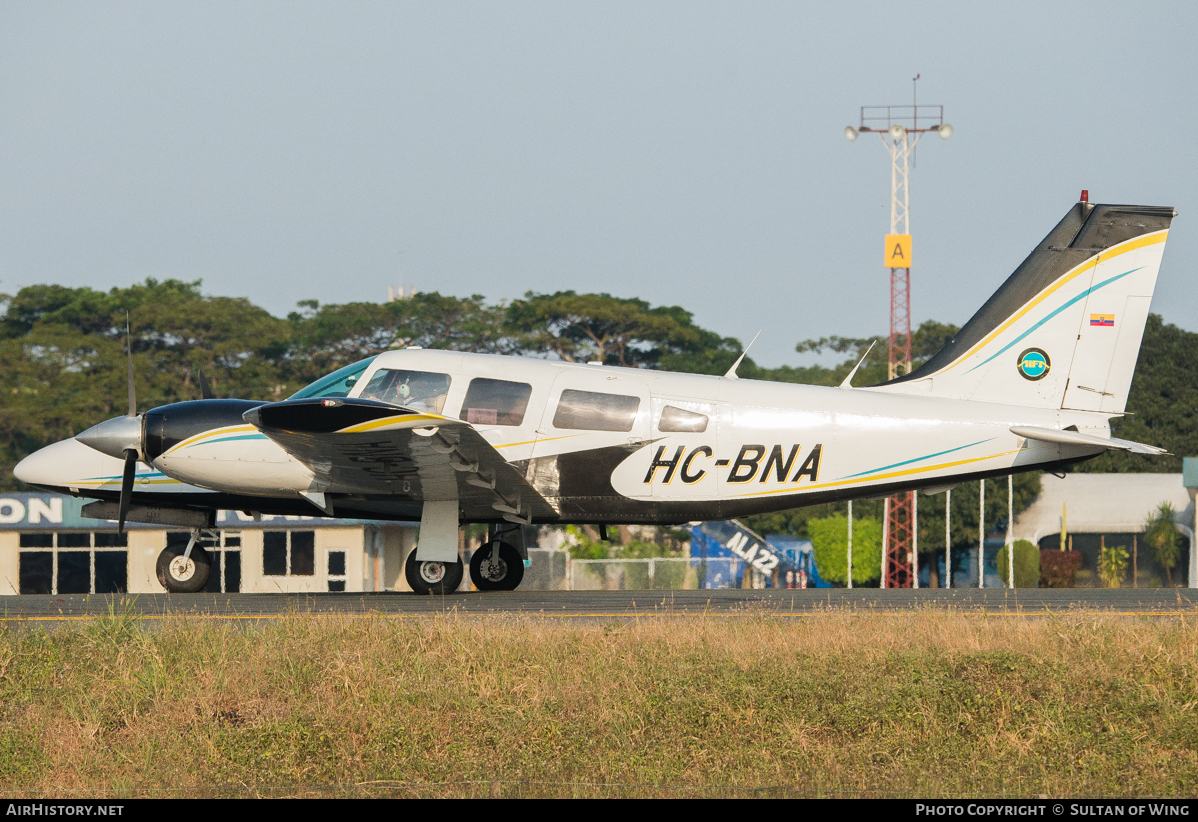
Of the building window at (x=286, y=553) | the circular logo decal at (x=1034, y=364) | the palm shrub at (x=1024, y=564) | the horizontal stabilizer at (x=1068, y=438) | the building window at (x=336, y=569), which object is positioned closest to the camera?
the horizontal stabilizer at (x=1068, y=438)

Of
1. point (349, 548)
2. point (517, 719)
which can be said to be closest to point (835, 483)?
point (517, 719)

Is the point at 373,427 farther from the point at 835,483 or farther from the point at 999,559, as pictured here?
the point at 999,559

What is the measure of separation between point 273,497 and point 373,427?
3.22m

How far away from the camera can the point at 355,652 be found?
8680mm

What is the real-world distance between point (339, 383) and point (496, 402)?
1.95 meters

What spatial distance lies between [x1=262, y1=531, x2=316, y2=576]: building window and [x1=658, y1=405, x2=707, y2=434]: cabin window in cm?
2448

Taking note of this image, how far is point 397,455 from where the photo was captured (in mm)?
13141

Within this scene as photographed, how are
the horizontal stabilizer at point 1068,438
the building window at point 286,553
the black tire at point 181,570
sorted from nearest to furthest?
the horizontal stabilizer at point 1068,438
the black tire at point 181,570
the building window at point 286,553

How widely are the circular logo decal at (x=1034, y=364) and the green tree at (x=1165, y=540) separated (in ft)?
112

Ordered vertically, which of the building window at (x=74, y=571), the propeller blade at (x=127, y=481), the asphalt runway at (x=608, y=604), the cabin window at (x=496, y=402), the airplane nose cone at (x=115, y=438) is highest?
the cabin window at (x=496, y=402)

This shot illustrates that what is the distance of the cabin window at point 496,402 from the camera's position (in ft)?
45.7

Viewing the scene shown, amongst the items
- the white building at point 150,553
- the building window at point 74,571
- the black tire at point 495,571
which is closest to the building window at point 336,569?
the white building at point 150,553

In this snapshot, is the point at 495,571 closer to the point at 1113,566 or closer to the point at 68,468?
the point at 68,468

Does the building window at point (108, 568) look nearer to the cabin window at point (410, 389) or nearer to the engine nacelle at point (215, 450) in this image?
the engine nacelle at point (215, 450)
